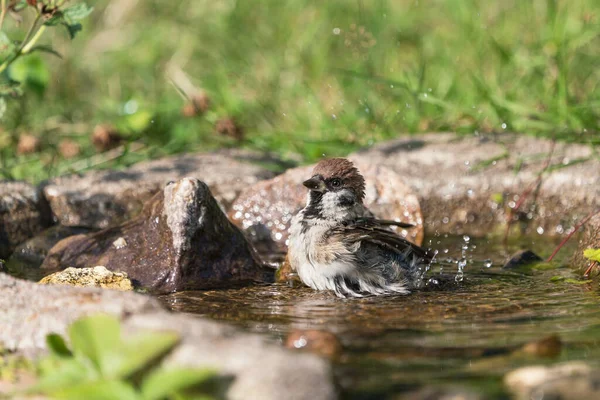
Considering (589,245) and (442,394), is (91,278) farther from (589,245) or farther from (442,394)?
(589,245)

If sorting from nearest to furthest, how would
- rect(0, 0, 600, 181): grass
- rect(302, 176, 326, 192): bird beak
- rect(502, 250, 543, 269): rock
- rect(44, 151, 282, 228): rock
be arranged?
1. rect(302, 176, 326, 192): bird beak
2. rect(502, 250, 543, 269): rock
3. rect(44, 151, 282, 228): rock
4. rect(0, 0, 600, 181): grass

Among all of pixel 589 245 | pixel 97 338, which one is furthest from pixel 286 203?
pixel 97 338

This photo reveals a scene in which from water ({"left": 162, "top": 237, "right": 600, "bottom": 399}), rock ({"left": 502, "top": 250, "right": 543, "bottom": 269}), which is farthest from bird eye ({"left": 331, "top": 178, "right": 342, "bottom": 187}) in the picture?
rock ({"left": 502, "top": 250, "right": 543, "bottom": 269})

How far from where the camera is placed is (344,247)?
4.52 m

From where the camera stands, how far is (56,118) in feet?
26.2

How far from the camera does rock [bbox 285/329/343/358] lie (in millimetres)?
3058

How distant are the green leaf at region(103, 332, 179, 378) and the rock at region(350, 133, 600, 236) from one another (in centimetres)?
361

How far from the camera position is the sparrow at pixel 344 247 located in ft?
14.8

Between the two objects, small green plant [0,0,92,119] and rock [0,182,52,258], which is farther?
rock [0,182,52,258]

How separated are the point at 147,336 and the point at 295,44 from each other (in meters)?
6.59

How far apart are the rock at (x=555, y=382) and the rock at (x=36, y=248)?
3.27 meters

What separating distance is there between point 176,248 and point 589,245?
222cm

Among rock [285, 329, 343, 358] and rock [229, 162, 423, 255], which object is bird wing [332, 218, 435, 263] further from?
rock [285, 329, 343, 358]

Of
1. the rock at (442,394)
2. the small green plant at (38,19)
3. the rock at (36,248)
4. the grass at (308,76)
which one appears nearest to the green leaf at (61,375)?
the rock at (442,394)
